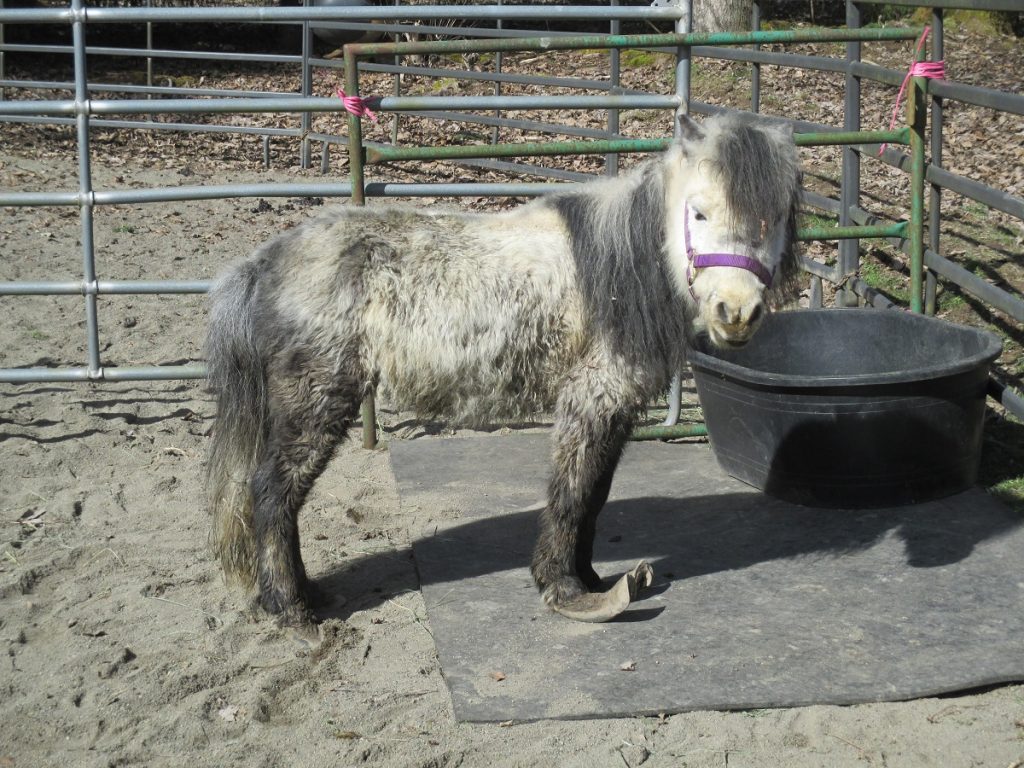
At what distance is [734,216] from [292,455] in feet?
5.70

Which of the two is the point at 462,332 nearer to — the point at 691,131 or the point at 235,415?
the point at 235,415

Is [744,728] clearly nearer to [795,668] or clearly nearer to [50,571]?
[795,668]

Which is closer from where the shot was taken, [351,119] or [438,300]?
[438,300]

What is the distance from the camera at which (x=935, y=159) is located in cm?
564

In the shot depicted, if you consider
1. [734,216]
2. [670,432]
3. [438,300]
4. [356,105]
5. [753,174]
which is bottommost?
[670,432]

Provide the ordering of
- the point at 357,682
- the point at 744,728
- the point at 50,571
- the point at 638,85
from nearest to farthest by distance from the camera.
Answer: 1. the point at 744,728
2. the point at 357,682
3. the point at 50,571
4. the point at 638,85

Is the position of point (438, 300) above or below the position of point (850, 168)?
below

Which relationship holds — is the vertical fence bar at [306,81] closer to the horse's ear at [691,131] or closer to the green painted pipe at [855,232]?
the green painted pipe at [855,232]

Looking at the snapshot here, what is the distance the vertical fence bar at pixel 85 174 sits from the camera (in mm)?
5109

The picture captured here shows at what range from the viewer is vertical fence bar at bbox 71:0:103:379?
16.8 ft

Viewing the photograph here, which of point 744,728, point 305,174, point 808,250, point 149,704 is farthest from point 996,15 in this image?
point 149,704

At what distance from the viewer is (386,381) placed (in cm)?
387

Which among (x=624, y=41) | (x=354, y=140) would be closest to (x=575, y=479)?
(x=354, y=140)

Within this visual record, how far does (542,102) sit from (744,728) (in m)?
3.05
